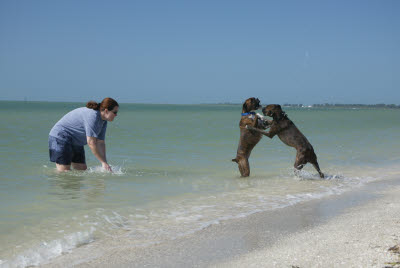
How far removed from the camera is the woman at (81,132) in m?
8.33

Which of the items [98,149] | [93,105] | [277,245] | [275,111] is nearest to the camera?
[277,245]

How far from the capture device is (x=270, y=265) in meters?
3.92

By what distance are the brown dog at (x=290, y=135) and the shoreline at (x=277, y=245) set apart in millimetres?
3090

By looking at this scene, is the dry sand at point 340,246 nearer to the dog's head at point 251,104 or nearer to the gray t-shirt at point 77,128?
the dog's head at point 251,104

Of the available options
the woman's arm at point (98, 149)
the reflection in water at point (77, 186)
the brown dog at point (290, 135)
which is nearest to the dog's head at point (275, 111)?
the brown dog at point (290, 135)

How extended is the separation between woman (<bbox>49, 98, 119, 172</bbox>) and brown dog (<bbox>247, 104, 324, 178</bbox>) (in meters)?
3.06

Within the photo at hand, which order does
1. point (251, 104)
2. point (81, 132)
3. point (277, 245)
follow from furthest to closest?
1. point (251, 104)
2. point (81, 132)
3. point (277, 245)

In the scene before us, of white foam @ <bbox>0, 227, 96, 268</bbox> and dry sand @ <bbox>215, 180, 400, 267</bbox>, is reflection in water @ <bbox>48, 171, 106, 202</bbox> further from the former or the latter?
dry sand @ <bbox>215, 180, 400, 267</bbox>

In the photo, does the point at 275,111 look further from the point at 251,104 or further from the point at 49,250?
the point at 49,250

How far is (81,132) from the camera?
8.77 metres

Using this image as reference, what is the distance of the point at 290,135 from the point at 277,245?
518 cm

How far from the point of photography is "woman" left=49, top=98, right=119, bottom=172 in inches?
328

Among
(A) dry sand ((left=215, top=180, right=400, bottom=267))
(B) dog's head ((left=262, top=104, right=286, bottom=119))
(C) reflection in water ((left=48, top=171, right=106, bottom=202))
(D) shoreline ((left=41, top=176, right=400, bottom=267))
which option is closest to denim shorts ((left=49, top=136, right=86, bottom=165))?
(C) reflection in water ((left=48, top=171, right=106, bottom=202))

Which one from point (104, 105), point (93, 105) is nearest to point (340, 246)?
point (104, 105)
